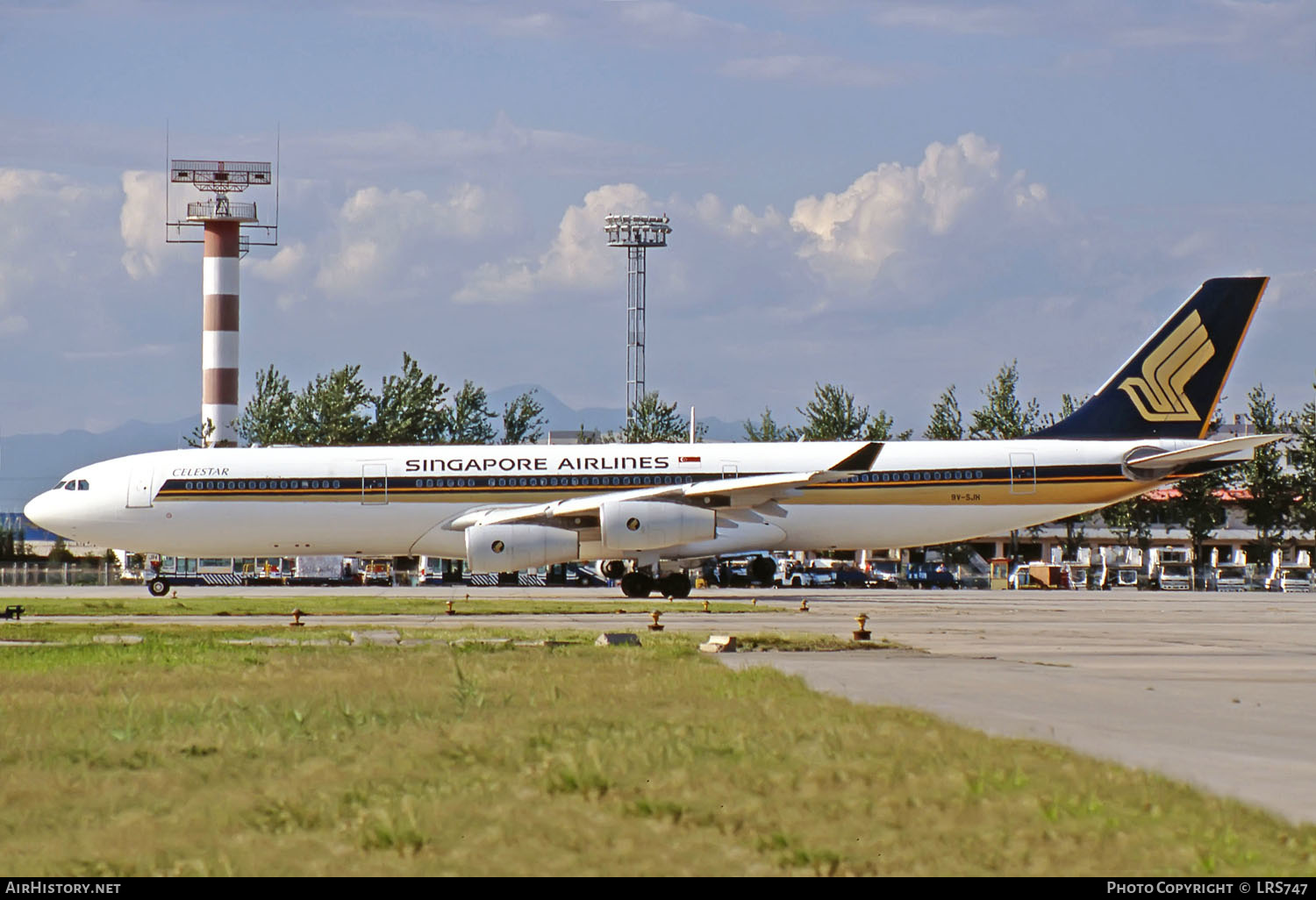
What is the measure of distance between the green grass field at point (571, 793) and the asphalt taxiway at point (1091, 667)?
3.25 ft

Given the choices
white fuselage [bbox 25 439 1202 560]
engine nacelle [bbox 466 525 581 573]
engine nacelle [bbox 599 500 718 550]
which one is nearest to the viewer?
engine nacelle [bbox 466 525 581 573]

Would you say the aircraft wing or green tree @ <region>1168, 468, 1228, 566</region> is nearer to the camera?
the aircraft wing

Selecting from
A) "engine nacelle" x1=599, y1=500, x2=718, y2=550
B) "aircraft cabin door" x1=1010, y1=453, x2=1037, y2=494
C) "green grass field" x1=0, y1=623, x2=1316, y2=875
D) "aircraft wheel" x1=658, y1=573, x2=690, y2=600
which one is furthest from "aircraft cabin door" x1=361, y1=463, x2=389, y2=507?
"green grass field" x1=0, y1=623, x2=1316, y2=875

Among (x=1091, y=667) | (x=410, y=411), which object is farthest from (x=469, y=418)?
(x=1091, y=667)

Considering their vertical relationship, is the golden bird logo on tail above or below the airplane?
above

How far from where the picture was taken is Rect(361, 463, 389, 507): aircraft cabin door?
41.8m

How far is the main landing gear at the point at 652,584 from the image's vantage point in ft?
138

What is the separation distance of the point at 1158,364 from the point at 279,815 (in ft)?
131

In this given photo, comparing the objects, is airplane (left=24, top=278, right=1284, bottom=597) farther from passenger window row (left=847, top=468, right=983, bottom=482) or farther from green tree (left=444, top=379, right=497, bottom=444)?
green tree (left=444, top=379, right=497, bottom=444)

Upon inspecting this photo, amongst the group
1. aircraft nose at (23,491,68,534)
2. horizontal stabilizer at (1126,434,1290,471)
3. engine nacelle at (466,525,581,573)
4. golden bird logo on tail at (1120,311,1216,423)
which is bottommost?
engine nacelle at (466,525,581,573)

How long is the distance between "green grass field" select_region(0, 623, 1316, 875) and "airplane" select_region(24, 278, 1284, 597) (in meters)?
27.4

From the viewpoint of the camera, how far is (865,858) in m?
7.08

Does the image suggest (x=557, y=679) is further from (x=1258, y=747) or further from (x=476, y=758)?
(x=1258, y=747)
